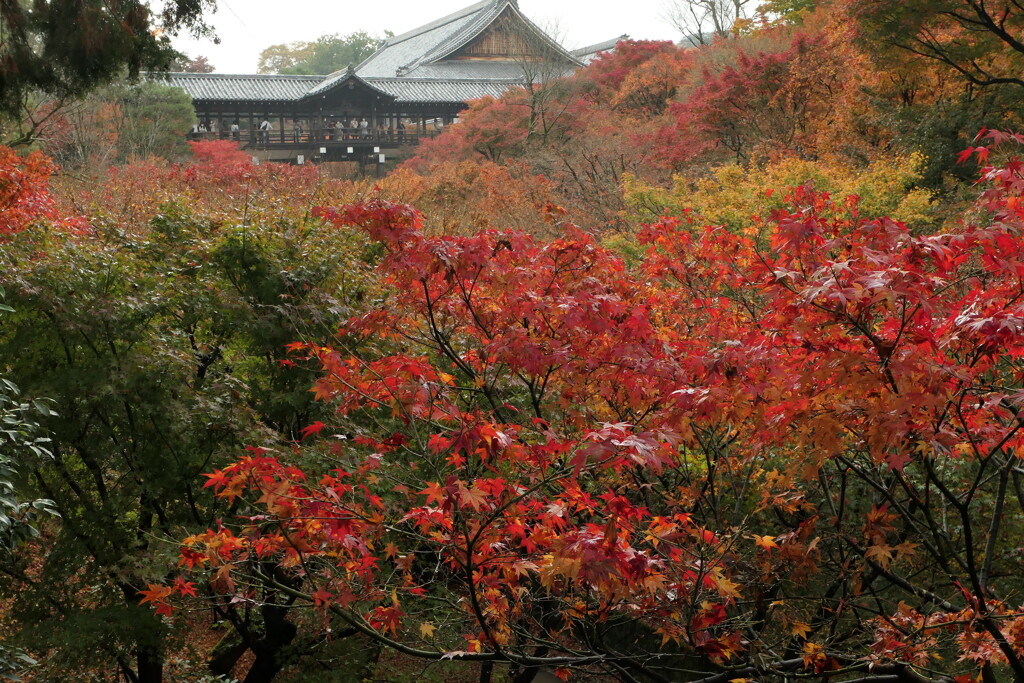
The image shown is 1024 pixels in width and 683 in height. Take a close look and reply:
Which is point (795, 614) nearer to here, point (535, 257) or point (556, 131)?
point (535, 257)

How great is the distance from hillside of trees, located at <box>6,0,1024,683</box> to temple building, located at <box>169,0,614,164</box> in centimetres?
2454

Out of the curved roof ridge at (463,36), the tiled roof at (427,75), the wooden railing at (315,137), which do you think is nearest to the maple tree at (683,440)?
the tiled roof at (427,75)

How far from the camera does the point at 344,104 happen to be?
37312mm

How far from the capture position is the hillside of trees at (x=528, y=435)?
330 cm

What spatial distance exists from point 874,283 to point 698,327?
3.61 m

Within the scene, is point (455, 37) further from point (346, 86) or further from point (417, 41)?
point (346, 86)

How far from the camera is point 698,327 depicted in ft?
20.8

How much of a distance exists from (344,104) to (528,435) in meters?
34.4

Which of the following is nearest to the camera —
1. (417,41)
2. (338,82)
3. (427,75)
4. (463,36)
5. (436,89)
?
(338,82)

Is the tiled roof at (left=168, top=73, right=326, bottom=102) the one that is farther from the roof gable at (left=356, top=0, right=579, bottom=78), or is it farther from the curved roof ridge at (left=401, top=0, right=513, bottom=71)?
the curved roof ridge at (left=401, top=0, right=513, bottom=71)

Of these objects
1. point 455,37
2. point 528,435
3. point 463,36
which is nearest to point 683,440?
point 528,435

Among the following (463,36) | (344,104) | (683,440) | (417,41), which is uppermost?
(417,41)

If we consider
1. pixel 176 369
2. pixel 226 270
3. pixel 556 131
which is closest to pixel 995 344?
pixel 176 369

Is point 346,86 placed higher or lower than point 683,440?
higher
